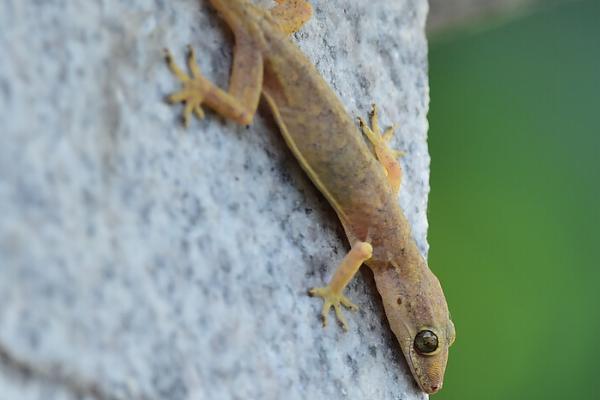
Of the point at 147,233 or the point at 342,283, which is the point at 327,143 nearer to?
the point at 342,283

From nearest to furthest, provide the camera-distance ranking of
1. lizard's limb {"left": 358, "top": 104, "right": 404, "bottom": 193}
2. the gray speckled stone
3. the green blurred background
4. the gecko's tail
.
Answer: the gray speckled stone < the gecko's tail < lizard's limb {"left": 358, "top": 104, "right": 404, "bottom": 193} < the green blurred background

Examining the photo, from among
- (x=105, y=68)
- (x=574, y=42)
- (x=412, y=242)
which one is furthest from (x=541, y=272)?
(x=105, y=68)

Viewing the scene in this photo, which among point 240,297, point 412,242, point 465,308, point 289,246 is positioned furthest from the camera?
point 465,308

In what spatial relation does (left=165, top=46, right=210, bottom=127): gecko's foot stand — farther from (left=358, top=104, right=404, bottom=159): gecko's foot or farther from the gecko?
(left=358, top=104, right=404, bottom=159): gecko's foot

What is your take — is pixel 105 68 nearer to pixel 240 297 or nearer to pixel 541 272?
pixel 240 297

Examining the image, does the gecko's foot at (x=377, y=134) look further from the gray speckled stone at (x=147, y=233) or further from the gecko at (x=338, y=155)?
the gray speckled stone at (x=147, y=233)

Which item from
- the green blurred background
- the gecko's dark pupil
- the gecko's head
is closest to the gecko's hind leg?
the gecko's head

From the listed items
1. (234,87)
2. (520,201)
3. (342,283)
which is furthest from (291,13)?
(520,201)
